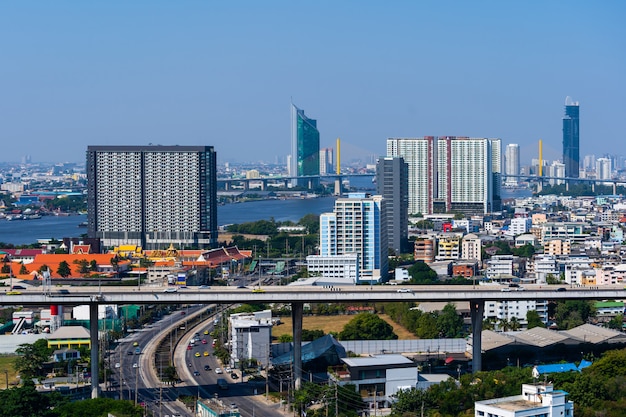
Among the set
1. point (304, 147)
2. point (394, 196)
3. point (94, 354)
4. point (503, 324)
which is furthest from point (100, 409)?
point (304, 147)

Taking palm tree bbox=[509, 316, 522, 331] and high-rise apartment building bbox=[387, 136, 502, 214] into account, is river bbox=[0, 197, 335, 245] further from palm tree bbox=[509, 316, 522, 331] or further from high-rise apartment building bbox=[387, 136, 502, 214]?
palm tree bbox=[509, 316, 522, 331]

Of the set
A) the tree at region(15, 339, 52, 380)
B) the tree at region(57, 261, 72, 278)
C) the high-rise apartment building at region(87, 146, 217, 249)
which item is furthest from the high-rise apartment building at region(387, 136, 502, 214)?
the tree at region(15, 339, 52, 380)

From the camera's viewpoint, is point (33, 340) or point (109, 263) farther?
point (109, 263)

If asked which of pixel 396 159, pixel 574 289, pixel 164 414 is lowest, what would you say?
pixel 164 414

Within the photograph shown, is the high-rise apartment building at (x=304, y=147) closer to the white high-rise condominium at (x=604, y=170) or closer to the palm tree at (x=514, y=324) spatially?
the white high-rise condominium at (x=604, y=170)

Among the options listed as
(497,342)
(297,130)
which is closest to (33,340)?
(497,342)

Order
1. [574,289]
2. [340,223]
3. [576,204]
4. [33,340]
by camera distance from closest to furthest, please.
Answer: [574,289] < [33,340] < [340,223] < [576,204]

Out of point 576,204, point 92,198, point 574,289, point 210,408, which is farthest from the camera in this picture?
point 576,204

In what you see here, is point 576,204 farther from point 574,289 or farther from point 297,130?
point 574,289
